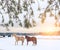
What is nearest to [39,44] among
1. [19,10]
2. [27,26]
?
[27,26]

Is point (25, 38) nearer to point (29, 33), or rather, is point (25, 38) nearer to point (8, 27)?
point (29, 33)

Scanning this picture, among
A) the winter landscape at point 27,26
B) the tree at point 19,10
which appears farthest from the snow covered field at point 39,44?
the tree at point 19,10

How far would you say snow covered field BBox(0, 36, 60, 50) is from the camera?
1.74 m

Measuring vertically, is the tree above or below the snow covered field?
above

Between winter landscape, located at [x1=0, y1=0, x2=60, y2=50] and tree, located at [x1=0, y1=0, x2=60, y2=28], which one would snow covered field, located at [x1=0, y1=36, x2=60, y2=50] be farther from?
tree, located at [x1=0, y1=0, x2=60, y2=28]

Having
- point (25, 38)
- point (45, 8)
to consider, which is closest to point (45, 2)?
point (45, 8)

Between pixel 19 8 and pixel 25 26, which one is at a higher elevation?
pixel 19 8

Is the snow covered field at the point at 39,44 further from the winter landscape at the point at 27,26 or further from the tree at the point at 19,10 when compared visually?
the tree at the point at 19,10

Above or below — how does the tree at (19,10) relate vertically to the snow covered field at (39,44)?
above

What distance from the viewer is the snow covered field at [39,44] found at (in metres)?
1.74

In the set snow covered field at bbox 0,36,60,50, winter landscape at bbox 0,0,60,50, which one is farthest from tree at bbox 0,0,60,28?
snow covered field at bbox 0,36,60,50

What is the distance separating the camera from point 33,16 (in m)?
1.74

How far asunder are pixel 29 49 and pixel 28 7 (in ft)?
1.12

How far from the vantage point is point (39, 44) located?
1.75m
